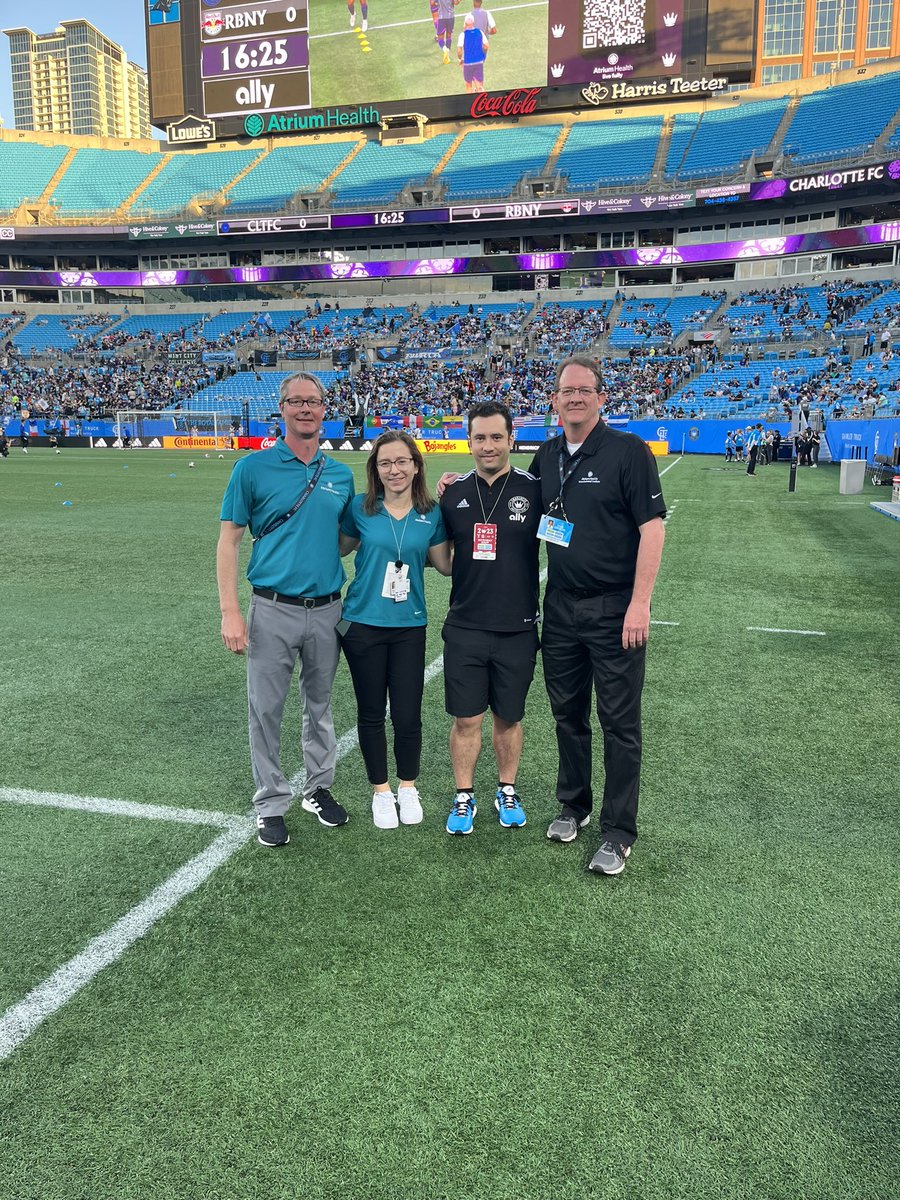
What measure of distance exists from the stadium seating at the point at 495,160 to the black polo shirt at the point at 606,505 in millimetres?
62200

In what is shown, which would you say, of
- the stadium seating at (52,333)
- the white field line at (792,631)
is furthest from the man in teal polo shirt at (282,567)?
the stadium seating at (52,333)

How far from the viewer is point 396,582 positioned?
409 cm

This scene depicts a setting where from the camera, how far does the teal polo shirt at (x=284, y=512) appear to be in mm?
3906

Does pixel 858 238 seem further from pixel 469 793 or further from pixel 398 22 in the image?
pixel 469 793

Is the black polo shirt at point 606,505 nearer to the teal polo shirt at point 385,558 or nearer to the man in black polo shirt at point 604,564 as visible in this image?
the man in black polo shirt at point 604,564

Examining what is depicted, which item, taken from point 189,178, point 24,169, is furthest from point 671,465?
point 24,169

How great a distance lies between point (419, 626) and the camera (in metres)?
4.21

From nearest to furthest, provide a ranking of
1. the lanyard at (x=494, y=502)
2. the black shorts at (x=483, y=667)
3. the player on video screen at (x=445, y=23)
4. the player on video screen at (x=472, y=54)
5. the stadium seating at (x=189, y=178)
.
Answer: the lanyard at (x=494, y=502) → the black shorts at (x=483, y=667) → the player on video screen at (x=472, y=54) → the player on video screen at (x=445, y=23) → the stadium seating at (x=189, y=178)

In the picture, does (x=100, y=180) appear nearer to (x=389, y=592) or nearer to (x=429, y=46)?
(x=429, y=46)

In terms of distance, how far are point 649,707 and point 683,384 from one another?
42.9m

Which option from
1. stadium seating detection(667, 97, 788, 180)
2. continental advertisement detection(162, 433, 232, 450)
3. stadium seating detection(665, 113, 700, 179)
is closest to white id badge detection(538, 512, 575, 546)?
continental advertisement detection(162, 433, 232, 450)

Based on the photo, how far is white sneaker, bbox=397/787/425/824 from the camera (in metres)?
4.27

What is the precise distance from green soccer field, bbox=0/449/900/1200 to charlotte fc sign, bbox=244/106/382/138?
2684 inches

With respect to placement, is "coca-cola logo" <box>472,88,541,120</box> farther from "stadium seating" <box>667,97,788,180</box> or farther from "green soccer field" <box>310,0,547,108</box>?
"stadium seating" <box>667,97,788,180</box>
